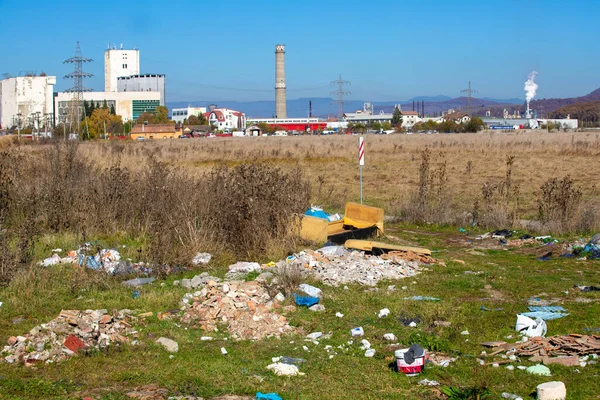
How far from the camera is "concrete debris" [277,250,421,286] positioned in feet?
33.7

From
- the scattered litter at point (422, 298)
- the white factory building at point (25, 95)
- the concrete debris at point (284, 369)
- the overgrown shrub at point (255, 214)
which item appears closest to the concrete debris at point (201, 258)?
the overgrown shrub at point (255, 214)

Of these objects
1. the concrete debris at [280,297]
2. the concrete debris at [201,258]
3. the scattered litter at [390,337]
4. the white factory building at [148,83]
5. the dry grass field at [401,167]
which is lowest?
the scattered litter at [390,337]

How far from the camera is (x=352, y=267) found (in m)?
10.8

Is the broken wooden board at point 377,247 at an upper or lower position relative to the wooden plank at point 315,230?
lower

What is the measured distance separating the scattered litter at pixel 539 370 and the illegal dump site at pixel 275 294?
0.03 meters

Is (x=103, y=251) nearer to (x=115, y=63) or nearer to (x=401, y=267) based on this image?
(x=401, y=267)

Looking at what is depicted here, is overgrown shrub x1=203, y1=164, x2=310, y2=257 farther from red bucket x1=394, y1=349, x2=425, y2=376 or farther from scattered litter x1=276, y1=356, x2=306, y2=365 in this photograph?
red bucket x1=394, y1=349, x2=425, y2=376

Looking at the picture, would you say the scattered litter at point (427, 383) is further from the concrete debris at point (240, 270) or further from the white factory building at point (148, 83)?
the white factory building at point (148, 83)

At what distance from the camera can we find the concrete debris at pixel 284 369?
643cm

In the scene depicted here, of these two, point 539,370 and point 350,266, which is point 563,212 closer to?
point 350,266

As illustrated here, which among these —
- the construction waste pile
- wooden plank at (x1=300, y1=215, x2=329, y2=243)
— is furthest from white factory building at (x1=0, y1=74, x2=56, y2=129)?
the construction waste pile

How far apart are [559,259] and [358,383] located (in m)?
7.72

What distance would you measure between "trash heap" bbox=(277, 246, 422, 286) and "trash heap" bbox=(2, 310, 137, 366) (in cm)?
306

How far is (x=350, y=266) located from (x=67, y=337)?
5.04m
